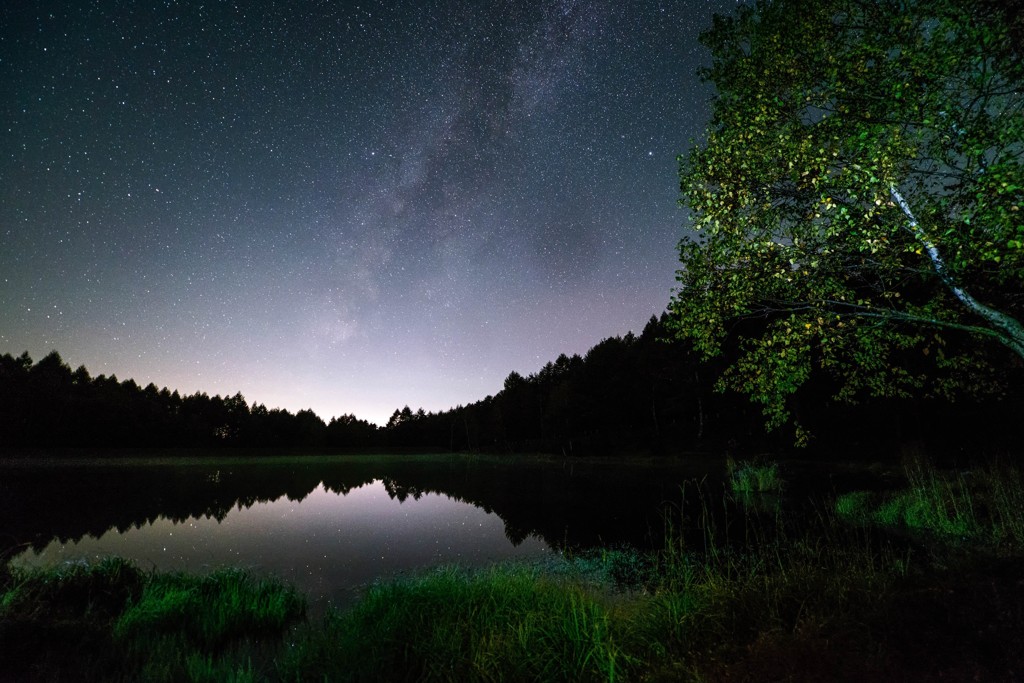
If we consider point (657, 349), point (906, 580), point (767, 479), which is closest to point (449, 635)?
point (906, 580)

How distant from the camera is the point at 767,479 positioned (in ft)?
Result: 88.2

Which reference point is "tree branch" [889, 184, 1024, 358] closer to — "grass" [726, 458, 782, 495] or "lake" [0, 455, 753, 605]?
"lake" [0, 455, 753, 605]

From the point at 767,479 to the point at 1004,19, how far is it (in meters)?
24.6

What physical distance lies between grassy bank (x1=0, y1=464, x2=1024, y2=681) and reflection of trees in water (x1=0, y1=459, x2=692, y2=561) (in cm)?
497

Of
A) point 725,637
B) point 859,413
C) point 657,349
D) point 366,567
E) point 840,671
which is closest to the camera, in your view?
point 840,671

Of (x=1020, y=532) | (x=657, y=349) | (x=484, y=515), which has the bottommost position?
(x=484, y=515)

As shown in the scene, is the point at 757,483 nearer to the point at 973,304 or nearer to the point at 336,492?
the point at 973,304

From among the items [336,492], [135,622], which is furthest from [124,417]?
[135,622]

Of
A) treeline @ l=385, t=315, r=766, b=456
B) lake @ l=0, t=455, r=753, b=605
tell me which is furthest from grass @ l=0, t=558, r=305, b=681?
treeline @ l=385, t=315, r=766, b=456

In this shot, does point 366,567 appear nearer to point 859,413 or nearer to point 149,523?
point 149,523

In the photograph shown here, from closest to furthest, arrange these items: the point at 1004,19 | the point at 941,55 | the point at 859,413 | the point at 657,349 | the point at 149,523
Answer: the point at 1004,19 → the point at 941,55 → the point at 149,523 → the point at 859,413 → the point at 657,349

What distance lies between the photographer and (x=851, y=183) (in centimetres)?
845

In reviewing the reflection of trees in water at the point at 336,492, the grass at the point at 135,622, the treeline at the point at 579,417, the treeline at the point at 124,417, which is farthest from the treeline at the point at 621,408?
the treeline at the point at 124,417

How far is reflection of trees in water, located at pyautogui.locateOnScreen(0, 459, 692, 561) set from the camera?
18281 mm
